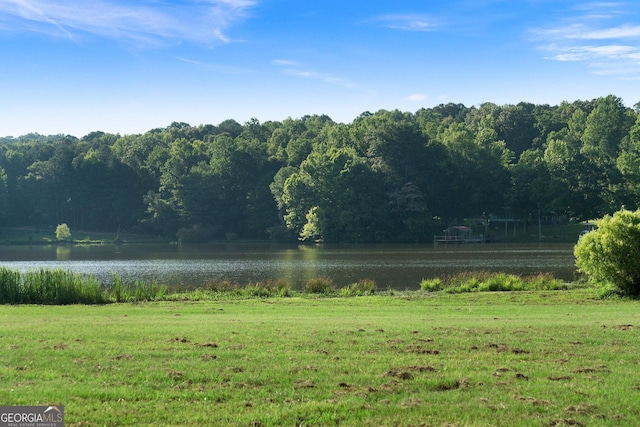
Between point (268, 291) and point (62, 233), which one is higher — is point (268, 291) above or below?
below

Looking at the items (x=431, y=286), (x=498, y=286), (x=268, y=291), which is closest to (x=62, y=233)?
(x=268, y=291)

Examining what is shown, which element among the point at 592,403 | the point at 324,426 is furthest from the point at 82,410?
the point at 592,403

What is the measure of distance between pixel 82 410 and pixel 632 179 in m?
104

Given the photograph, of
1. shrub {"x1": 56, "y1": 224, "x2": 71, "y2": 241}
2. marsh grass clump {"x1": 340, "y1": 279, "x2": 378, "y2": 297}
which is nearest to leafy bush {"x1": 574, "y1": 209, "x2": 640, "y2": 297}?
marsh grass clump {"x1": 340, "y1": 279, "x2": 378, "y2": 297}

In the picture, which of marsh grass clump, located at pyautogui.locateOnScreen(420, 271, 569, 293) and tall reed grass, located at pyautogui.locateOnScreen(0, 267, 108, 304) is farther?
marsh grass clump, located at pyautogui.locateOnScreen(420, 271, 569, 293)

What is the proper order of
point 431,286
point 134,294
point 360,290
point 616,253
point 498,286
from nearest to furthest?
1. point 616,253
2. point 134,294
3. point 498,286
4. point 431,286
5. point 360,290

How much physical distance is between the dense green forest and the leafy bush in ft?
241

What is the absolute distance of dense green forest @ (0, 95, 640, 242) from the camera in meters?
102

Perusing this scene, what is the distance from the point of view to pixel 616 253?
26641mm

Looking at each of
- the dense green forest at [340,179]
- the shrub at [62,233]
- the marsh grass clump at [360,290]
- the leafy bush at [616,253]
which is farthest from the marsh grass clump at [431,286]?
the shrub at [62,233]

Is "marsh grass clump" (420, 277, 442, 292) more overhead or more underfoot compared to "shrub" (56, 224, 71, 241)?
more underfoot

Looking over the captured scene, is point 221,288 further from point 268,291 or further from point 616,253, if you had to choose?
point 616,253

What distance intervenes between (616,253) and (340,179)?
77035 mm

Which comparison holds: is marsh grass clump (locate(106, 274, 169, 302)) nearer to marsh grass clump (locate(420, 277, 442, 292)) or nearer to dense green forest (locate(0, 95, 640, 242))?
marsh grass clump (locate(420, 277, 442, 292))
